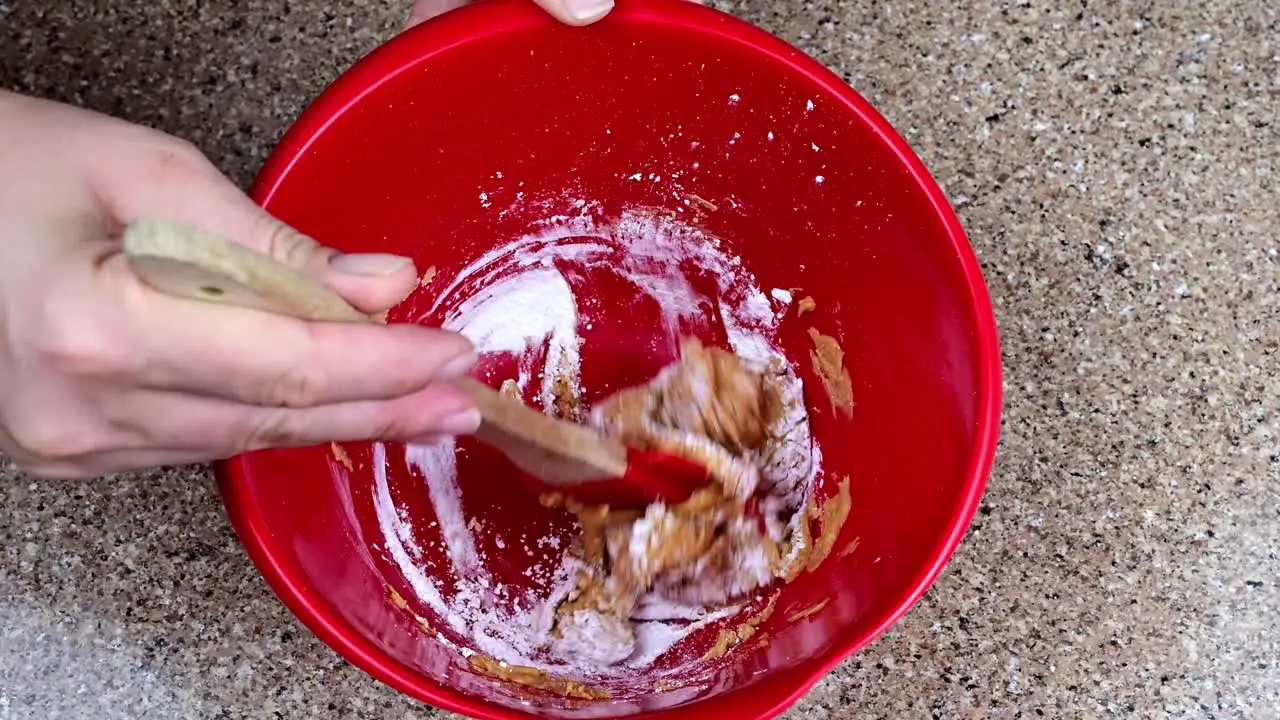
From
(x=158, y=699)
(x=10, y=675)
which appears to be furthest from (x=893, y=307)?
(x=10, y=675)

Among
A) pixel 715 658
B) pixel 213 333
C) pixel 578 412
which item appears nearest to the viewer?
pixel 213 333

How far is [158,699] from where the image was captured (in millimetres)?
917

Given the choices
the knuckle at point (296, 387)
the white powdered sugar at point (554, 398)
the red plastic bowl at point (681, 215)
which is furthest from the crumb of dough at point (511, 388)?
the knuckle at point (296, 387)

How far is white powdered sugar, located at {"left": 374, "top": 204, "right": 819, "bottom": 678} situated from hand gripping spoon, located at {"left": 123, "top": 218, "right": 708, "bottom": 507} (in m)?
0.05

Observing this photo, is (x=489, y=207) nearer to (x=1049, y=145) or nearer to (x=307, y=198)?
(x=307, y=198)

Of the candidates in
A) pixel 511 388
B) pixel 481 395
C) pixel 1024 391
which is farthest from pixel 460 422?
pixel 1024 391

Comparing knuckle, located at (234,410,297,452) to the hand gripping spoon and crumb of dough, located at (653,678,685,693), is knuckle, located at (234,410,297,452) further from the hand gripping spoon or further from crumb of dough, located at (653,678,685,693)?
crumb of dough, located at (653,678,685,693)

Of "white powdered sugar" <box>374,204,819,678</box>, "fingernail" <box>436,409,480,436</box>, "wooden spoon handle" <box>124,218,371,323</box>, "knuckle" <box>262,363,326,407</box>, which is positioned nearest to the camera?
"wooden spoon handle" <box>124,218,371,323</box>

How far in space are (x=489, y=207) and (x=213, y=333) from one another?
1.48 ft

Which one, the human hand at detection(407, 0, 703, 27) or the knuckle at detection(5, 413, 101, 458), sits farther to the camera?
the human hand at detection(407, 0, 703, 27)

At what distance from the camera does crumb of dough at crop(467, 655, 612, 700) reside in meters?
0.84

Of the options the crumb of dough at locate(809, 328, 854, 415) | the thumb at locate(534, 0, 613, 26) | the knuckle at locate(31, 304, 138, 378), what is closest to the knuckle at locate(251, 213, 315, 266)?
the knuckle at locate(31, 304, 138, 378)

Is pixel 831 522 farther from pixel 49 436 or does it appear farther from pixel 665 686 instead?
pixel 49 436

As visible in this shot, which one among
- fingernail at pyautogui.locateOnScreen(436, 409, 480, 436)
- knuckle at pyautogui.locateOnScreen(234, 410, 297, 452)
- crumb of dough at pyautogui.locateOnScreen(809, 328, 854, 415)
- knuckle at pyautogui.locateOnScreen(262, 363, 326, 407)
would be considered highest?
knuckle at pyautogui.locateOnScreen(262, 363, 326, 407)
